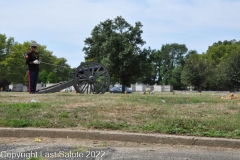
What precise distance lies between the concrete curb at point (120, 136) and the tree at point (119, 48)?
3332cm

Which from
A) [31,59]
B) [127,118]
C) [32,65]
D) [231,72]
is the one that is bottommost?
[127,118]

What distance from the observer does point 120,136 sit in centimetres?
641

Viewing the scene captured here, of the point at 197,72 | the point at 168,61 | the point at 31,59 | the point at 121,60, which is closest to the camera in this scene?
the point at 31,59

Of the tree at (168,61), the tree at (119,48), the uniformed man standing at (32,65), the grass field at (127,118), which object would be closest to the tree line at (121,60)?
the tree at (119,48)

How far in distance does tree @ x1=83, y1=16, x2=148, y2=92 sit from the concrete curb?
33.3 metres

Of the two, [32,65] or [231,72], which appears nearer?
[32,65]

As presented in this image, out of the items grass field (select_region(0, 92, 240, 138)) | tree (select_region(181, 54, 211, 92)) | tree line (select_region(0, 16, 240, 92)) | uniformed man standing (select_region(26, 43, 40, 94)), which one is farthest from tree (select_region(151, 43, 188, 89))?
grass field (select_region(0, 92, 240, 138))

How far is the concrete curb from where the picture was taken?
6090mm

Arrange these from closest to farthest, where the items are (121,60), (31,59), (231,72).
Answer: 1. (31,59)
2. (121,60)
3. (231,72)

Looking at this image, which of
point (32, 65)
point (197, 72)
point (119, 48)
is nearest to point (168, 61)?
point (197, 72)

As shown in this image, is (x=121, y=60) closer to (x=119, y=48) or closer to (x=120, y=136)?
(x=119, y=48)

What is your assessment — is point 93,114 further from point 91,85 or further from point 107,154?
point 91,85

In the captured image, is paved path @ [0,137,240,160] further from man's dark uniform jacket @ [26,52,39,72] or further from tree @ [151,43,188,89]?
tree @ [151,43,188,89]

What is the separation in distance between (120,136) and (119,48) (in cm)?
3546
